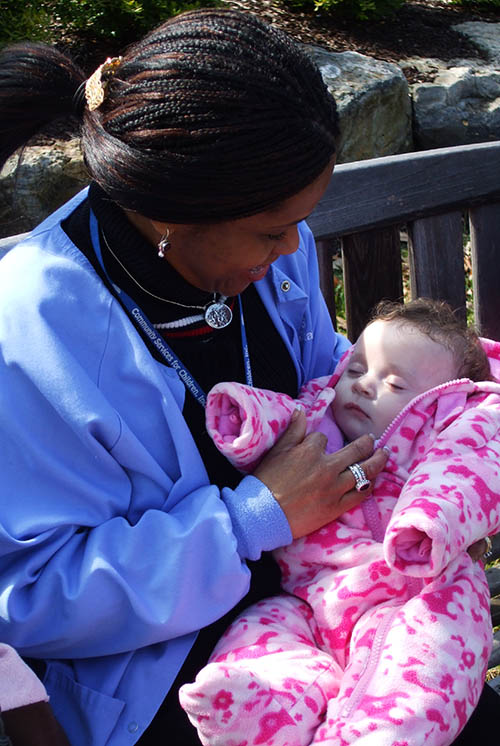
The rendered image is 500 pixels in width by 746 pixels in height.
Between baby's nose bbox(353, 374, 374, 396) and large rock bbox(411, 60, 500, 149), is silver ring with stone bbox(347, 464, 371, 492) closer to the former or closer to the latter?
baby's nose bbox(353, 374, 374, 396)

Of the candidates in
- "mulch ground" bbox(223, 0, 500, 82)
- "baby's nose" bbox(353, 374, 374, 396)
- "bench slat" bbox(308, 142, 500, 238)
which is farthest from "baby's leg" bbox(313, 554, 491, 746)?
"mulch ground" bbox(223, 0, 500, 82)

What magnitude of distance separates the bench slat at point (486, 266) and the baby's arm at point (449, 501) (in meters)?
0.96

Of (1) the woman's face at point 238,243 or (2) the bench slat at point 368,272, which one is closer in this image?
(1) the woman's face at point 238,243

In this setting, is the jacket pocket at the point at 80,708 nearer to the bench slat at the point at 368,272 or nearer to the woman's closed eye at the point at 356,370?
the woman's closed eye at the point at 356,370

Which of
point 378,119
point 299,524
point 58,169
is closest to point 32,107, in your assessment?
point 299,524

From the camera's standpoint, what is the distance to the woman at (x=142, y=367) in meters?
1.86

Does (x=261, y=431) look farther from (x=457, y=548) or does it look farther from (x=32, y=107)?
(x=32, y=107)

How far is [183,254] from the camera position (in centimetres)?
208

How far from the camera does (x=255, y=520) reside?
204 centimetres

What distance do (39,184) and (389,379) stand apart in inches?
107

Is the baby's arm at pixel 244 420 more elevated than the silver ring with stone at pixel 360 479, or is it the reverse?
the baby's arm at pixel 244 420

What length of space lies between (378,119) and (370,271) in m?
2.63

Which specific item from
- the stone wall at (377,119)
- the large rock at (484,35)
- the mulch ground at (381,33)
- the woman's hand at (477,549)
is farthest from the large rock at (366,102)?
the woman's hand at (477,549)

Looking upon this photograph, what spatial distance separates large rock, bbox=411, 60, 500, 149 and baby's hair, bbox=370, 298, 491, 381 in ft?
10.6
